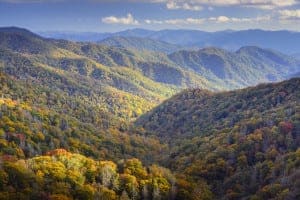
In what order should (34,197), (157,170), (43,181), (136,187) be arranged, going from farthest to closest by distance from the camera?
1. (157,170)
2. (136,187)
3. (43,181)
4. (34,197)

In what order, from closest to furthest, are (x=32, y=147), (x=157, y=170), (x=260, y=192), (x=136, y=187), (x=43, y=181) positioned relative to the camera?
(x=43, y=181) < (x=136, y=187) < (x=260, y=192) < (x=157, y=170) < (x=32, y=147)

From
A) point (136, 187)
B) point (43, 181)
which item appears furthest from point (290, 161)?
point (43, 181)

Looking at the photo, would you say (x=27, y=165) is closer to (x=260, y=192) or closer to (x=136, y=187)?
(x=136, y=187)

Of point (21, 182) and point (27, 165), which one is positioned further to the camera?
point (27, 165)

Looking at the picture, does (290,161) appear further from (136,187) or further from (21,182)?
(21,182)

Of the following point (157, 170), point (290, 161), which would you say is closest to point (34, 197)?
point (157, 170)

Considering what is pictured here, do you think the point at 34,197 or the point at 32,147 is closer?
the point at 34,197

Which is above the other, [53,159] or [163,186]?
[53,159]

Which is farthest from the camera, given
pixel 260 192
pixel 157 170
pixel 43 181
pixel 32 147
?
pixel 32 147

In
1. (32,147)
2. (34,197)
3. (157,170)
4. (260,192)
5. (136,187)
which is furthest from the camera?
(32,147)
